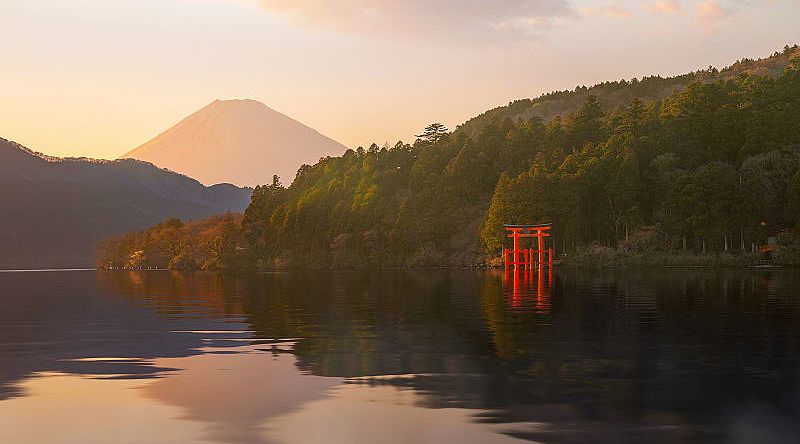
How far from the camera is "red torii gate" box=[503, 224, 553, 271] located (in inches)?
4887

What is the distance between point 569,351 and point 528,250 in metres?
103

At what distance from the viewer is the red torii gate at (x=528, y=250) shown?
124125 millimetres

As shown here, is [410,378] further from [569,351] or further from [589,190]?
[589,190]

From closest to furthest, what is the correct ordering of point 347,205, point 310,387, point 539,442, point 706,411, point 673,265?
point 539,442, point 706,411, point 310,387, point 673,265, point 347,205

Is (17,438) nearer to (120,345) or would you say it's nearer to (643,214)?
(120,345)

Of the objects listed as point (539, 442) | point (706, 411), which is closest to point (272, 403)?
point (539, 442)

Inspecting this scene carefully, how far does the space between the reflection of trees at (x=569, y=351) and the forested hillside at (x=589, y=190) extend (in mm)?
76986

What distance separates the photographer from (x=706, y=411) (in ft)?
48.8

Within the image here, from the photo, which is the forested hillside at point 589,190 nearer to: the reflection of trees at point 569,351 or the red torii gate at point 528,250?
the red torii gate at point 528,250

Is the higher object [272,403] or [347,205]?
[347,205]

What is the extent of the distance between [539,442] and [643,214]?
12182cm

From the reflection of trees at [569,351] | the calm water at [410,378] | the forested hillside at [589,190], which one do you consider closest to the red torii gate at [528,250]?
the forested hillside at [589,190]

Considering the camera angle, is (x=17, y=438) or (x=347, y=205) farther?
(x=347, y=205)

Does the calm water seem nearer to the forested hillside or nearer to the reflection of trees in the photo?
the reflection of trees
